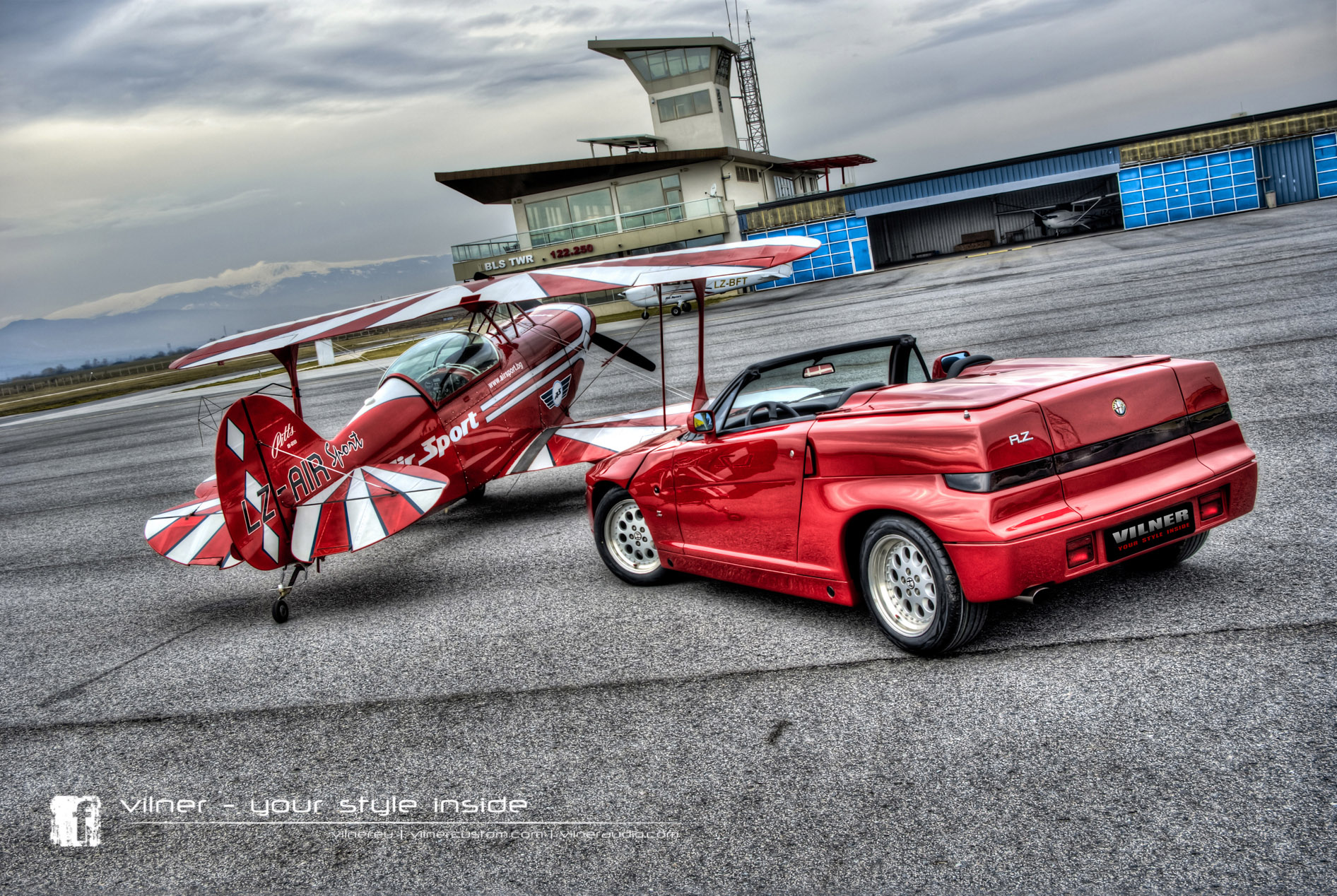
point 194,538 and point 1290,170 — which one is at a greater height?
point 1290,170

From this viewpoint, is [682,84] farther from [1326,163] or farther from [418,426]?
[418,426]

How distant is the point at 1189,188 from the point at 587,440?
44.2m

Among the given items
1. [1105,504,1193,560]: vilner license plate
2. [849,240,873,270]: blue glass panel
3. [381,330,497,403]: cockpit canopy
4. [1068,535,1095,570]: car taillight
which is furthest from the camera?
[849,240,873,270]: blue glass panel

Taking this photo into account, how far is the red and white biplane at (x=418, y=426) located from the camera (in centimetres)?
717

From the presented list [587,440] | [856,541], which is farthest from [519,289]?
[856,541]

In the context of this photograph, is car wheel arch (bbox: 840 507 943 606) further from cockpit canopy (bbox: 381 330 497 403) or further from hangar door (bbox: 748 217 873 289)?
hangar door (bbox: 748 217 873 289)

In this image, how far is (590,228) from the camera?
55625 millimetres

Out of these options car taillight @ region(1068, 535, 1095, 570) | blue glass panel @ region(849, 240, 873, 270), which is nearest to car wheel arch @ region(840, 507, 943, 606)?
car taillight @ region(1068, 535, 1095, 570)

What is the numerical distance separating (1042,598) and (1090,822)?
2088 millimetres

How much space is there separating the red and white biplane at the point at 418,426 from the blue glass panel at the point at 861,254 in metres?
40.0

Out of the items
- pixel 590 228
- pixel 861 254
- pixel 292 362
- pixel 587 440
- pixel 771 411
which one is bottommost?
pixel 587 440

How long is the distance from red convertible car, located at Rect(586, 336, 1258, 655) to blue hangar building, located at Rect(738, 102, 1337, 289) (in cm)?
4434

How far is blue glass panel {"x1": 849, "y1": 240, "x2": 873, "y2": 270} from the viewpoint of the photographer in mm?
49531

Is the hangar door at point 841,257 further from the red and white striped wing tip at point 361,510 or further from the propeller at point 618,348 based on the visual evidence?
the red and white striped wing tip at point 361,510
